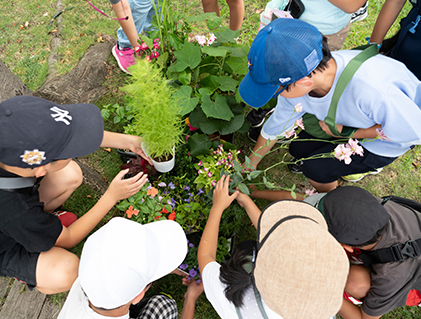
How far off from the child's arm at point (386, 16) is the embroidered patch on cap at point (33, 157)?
2820 millimetres

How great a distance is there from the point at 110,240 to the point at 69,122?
699 mm

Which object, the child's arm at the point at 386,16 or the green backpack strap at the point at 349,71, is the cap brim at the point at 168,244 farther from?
the child's arm at the point at 386,16

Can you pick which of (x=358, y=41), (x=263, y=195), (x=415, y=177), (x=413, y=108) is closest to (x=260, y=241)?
(x=413, y=108)

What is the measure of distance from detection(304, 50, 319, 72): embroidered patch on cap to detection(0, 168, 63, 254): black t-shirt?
173 centimetres

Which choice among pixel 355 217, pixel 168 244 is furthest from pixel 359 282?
pixel 168 244

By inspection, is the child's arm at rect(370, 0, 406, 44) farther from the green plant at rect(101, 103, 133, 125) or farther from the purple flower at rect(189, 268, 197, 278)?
the purple flower at rect(189, 268, 197, 278)

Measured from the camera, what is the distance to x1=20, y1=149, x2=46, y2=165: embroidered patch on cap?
1.19m

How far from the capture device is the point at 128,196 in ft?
5.81

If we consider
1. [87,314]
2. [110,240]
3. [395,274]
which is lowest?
[395,274]

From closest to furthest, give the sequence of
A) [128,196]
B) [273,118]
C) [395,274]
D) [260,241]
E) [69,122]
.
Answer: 1. [260,241]
2. [69,122]
3. [395,274]
4. [128,196]
5. [273,118]

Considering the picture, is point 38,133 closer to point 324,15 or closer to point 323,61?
point 323,61

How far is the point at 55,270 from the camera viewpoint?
1.67m

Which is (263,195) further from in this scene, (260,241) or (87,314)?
(87,314)

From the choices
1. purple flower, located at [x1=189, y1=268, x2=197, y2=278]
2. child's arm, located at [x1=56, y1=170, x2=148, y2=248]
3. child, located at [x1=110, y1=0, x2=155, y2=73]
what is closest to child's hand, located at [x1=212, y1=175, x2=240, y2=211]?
child's arm, located at [x1=56, y1=170, x2=148, y2=248]
